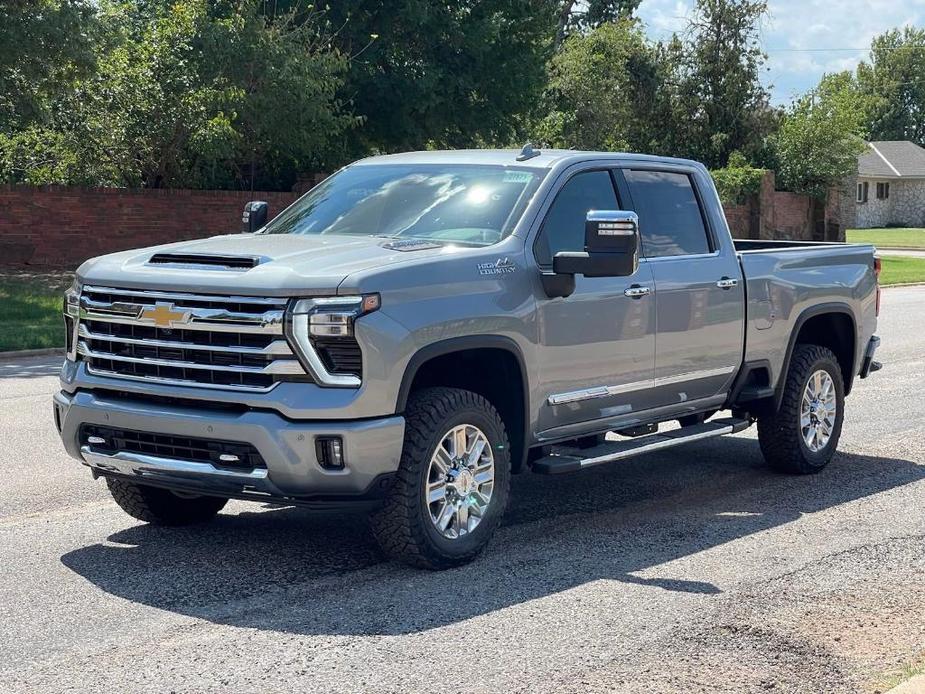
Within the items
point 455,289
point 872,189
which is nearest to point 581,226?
point 455,289

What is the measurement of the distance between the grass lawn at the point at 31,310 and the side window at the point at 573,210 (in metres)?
11.0

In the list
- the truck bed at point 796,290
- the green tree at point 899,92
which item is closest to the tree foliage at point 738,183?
the truck bed at point 796,290

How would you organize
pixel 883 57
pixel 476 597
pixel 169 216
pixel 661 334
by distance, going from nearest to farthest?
1. pixel 476 597
2. pixel 661 334
3. pixel 169 216
4. pixel 883 57

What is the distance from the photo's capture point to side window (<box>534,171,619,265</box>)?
288 inches

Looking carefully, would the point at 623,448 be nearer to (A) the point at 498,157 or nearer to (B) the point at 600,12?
(A) the point at 498,157

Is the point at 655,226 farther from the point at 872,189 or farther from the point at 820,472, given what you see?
the point at 872,189

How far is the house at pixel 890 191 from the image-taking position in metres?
82.0

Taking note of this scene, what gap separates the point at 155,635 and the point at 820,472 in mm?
5382

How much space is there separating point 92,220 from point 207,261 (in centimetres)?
2082

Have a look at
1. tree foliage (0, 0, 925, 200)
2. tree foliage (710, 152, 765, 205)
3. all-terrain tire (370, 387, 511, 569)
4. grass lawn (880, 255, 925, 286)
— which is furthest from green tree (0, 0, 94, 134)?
tree foliage (710, 152, 765, 205)

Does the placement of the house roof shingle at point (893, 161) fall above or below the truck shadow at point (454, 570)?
above

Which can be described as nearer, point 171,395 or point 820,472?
point 171,395

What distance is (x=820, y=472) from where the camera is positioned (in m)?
9.42

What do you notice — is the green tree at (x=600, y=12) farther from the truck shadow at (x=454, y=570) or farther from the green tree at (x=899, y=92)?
the truck shadow at (x=454, y=570)
